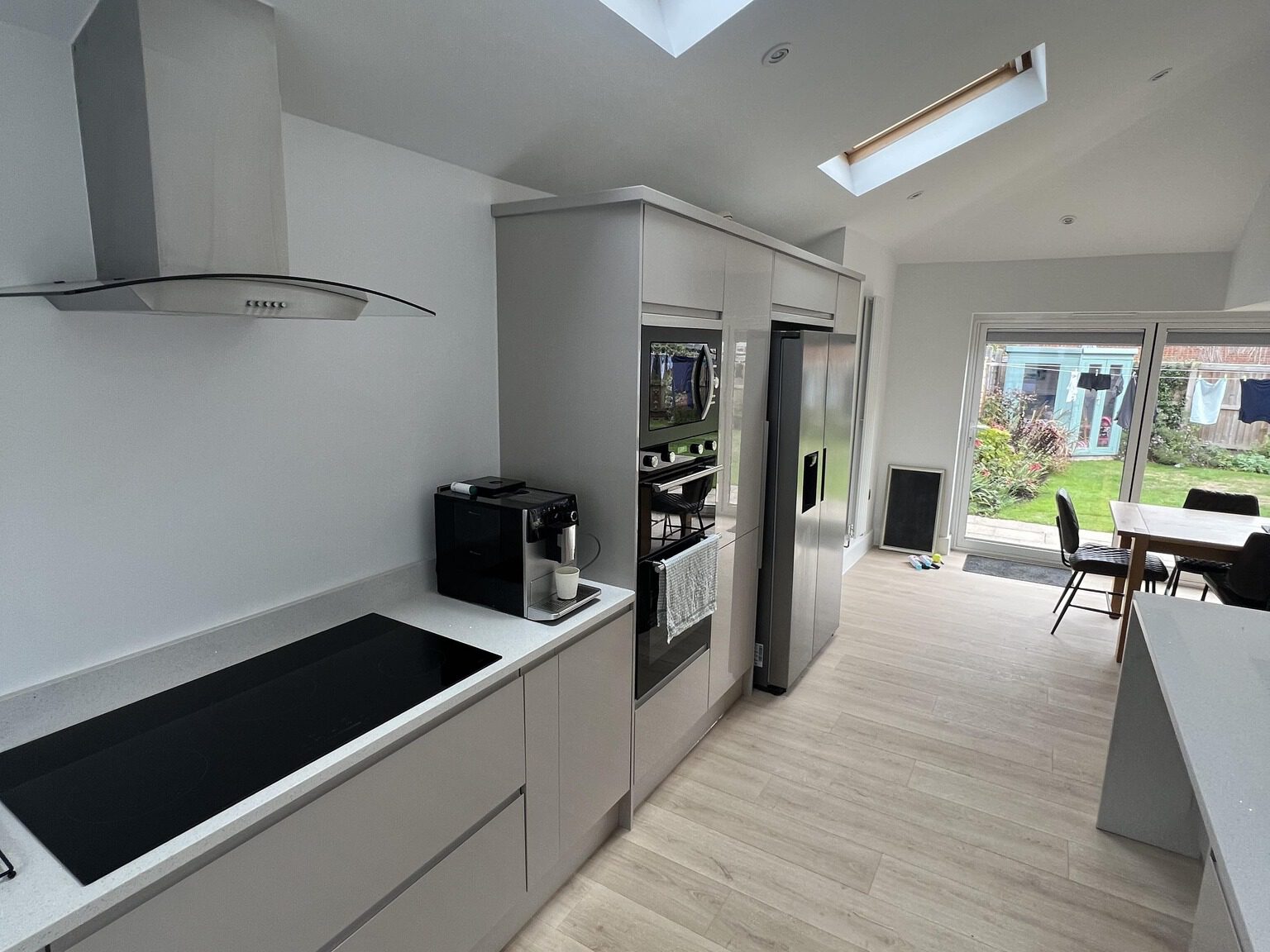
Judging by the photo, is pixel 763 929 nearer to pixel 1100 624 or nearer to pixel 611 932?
pixel 611 932

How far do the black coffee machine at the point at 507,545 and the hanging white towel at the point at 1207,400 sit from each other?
4936 millimetres

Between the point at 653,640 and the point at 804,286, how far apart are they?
1.89 metres

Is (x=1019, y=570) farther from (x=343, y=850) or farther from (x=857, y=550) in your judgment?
A: (x=343, y=850)

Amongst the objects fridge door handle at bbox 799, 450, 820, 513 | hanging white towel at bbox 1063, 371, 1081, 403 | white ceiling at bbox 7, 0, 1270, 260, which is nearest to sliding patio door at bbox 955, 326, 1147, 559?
hanging white towel at bbox 1063, 371, 1081, 403

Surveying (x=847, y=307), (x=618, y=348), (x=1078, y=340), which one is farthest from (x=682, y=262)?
(x=1078, y=340)

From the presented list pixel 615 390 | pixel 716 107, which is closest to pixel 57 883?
pixel 615 390

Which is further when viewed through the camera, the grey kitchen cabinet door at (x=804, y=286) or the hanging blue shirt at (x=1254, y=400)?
the hanging blue shirt at (x=1254, y=400)

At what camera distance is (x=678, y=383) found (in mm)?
2328

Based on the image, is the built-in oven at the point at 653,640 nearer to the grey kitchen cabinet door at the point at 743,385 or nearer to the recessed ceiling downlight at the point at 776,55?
the grey kitchen cabinet door at the point at 743,385

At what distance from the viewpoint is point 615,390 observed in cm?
216

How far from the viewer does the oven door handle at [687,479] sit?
228 centimetres

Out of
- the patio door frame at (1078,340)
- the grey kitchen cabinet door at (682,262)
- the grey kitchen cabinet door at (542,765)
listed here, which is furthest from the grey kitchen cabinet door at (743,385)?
the patio door frame at (1078,340)

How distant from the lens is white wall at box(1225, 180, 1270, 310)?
371cm

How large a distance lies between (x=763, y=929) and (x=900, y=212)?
4077 millimetres
